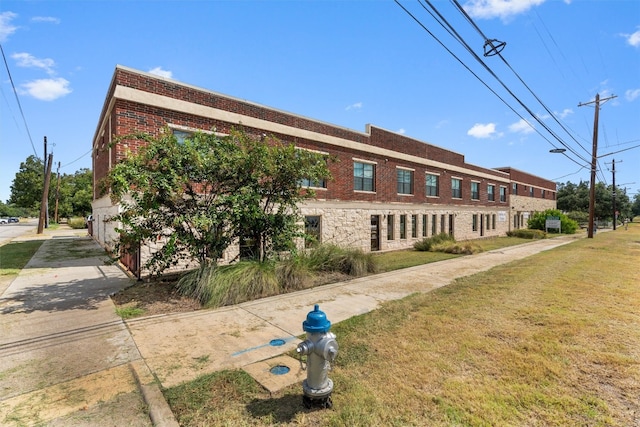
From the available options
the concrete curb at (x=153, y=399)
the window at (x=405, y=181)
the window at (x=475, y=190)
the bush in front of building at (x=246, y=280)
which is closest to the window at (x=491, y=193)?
the window at (x=475, y=190)

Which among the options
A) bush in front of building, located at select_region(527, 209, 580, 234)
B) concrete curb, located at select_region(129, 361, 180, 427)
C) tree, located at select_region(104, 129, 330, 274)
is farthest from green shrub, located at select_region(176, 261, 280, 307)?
bush in front of building, located at select_region(527, 209, 580, 234)

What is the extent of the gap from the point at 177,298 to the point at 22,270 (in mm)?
7633

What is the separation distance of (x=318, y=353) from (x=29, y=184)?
62.6 meters

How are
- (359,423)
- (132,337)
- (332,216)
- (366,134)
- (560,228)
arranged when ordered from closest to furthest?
(359,423) → (132,337) → (332,216) → (366,134) → (560,228)

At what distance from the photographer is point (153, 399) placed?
3529 mm

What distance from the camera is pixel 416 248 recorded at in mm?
19938

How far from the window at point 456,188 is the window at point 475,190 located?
233cm

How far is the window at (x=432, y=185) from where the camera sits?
2297 cm

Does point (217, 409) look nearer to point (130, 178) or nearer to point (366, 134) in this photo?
point (130, 178)

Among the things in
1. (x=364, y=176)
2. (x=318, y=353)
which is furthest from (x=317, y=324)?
(x=364, y=176)

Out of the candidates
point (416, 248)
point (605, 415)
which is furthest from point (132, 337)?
point (416, 248)

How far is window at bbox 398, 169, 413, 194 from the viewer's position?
20609 mm

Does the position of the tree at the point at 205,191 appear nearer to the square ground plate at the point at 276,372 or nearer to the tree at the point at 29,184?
the square ground plate at the point at 276,372

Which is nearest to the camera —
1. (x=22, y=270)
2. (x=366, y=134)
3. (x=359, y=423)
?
(x=359, y=423)
